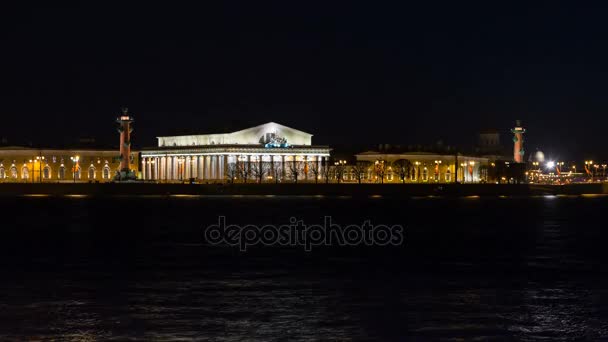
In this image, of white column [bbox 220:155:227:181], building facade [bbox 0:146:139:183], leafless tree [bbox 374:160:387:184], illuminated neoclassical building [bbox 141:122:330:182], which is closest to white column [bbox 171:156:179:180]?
illuminated neoclassical building [bbox 141:122:330:182]

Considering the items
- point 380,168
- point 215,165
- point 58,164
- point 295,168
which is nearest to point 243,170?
point 295,168

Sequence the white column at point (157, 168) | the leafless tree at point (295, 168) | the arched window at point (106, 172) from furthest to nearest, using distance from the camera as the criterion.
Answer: the arched window at point (106, 172), the white column at point (157, 168), the leafless tree at point (295, 168)

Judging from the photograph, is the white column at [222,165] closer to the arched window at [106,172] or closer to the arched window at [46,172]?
the arched window at [106,172]

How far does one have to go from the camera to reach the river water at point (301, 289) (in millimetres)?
17484

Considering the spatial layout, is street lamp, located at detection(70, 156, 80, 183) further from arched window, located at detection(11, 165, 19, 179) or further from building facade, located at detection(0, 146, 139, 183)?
arched window, located at detection(11, 165, 19, 179)

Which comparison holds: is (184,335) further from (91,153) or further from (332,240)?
(91,153)

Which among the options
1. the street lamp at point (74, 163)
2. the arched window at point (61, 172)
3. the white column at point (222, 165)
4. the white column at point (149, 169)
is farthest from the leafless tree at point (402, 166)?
the arched window at point (61, 172)

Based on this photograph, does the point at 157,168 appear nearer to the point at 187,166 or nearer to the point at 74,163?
the point at 187,166

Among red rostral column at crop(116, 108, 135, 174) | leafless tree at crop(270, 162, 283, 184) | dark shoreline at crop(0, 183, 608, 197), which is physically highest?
red rostral column at crop(116, 108, 135, 174)

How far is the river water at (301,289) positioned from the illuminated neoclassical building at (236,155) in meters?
110

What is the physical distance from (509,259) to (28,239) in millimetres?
19039

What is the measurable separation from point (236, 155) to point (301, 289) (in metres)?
134

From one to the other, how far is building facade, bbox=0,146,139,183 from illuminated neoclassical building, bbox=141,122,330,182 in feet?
23.1

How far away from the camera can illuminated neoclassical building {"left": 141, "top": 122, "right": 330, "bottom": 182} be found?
15200 cm
